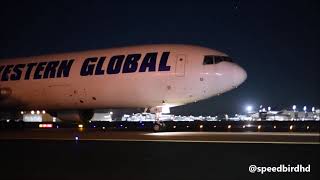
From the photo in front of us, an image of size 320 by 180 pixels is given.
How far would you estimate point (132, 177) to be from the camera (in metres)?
12.3

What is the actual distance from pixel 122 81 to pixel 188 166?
20493mm

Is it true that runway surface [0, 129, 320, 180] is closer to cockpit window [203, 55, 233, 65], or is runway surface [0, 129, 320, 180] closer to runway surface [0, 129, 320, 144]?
runway surface [0, 129, 320, 144]

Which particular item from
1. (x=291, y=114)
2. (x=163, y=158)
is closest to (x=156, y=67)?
(x=163, y=158)

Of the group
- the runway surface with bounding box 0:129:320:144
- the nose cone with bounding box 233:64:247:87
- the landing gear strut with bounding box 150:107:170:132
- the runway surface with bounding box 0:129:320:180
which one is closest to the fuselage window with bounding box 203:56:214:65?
the nose cone with bounding box 233:64:247:87

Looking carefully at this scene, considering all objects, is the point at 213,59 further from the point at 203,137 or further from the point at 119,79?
the point at 203,137

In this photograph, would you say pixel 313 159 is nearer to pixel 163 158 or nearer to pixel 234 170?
pixel 234 170

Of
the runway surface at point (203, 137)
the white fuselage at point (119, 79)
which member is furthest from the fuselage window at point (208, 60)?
the runway surface at point (203, 137)

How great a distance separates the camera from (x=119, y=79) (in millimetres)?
34344
